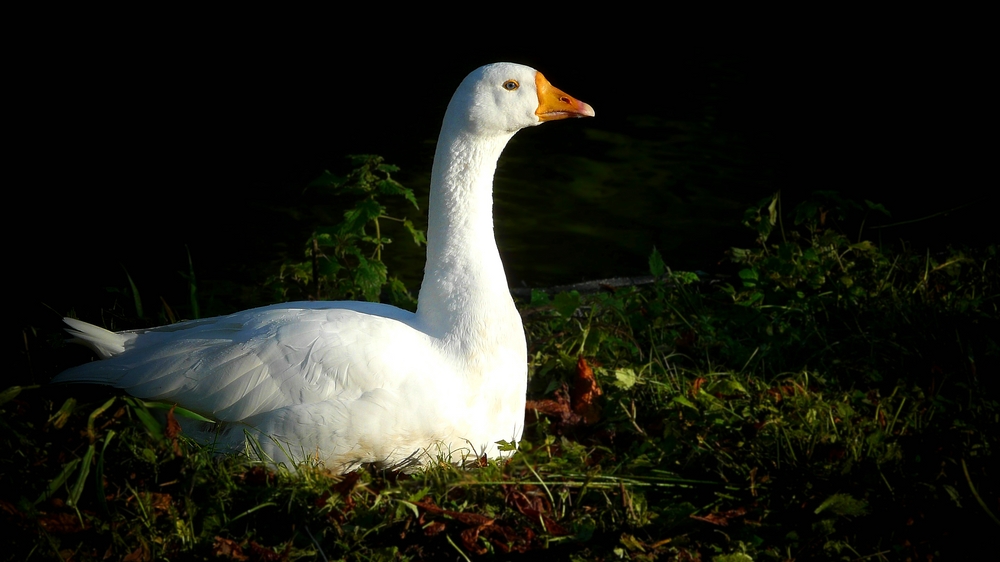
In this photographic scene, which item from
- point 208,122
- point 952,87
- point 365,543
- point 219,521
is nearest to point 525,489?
point 365,543

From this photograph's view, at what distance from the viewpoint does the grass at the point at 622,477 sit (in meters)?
3.08

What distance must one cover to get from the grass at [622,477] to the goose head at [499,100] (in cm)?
121

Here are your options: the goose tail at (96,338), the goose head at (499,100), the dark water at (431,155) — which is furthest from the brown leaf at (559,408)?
the dark water at (431,155)

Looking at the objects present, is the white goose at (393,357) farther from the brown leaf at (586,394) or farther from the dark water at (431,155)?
the dark water at (431,155)

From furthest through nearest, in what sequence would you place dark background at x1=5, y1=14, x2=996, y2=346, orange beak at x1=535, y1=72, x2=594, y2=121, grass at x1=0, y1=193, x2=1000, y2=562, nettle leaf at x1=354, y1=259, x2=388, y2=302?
1. dark background at x1=5, y1=14, x2=996, y2=346
2. nettle leaf at x1=354, y1=259, x2=388, y2=302
3. orange beak at x1=535, y1=72, x2=594, y2=121
4. grass at x1=0, y1=193, x2=1000, y2=562

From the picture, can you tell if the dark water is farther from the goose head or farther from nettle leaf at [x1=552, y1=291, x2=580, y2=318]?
the goose head

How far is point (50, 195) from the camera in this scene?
344 inches

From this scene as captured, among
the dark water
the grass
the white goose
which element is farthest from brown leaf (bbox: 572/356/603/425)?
the dark water

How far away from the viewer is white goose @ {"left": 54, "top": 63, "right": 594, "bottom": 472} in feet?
11.8

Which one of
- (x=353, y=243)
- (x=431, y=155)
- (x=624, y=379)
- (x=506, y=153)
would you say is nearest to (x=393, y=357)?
(x=624, y=379)

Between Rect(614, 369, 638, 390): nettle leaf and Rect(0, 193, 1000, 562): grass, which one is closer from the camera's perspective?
Rect(0, 193, 1000, 562): grass

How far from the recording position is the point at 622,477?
3.54 meters

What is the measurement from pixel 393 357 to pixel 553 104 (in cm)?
133

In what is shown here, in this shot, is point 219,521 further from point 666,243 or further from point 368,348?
point 666,243
